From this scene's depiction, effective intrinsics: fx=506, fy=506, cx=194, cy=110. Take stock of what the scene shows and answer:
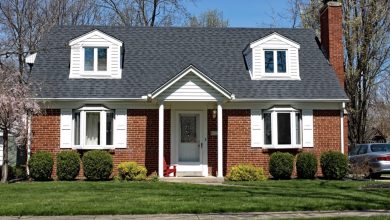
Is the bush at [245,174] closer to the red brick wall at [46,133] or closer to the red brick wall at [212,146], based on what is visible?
the red brick wall at [212,146]

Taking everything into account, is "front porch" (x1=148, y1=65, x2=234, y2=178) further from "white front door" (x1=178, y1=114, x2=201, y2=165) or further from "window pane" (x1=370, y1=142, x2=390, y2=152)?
"window pane" (x1=370, y1=142, x2=390, y2=152)

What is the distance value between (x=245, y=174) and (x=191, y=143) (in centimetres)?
291

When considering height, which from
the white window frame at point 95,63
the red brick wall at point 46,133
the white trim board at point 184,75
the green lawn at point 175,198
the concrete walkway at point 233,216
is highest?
the white window frame at point 95,63

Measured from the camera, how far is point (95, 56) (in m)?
20.9

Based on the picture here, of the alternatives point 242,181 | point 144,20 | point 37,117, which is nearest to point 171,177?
point 242,181

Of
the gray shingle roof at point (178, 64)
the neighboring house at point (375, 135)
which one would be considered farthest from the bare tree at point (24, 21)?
the neighboring house at point (375, 135)

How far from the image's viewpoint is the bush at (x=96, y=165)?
18766 millimetres

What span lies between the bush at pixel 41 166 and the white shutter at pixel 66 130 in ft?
3.51

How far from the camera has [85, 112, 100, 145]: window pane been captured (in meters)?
20.1

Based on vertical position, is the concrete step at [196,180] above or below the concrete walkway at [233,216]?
above

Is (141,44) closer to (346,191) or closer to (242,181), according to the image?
(242,181)

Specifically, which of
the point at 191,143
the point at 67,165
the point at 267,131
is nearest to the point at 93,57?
Answer: the point at 67,165

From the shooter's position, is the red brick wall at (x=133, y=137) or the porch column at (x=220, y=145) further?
the red brick wall at (x=133, y=137)

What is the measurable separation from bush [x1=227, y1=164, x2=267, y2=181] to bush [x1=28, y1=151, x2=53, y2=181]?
6684mm
